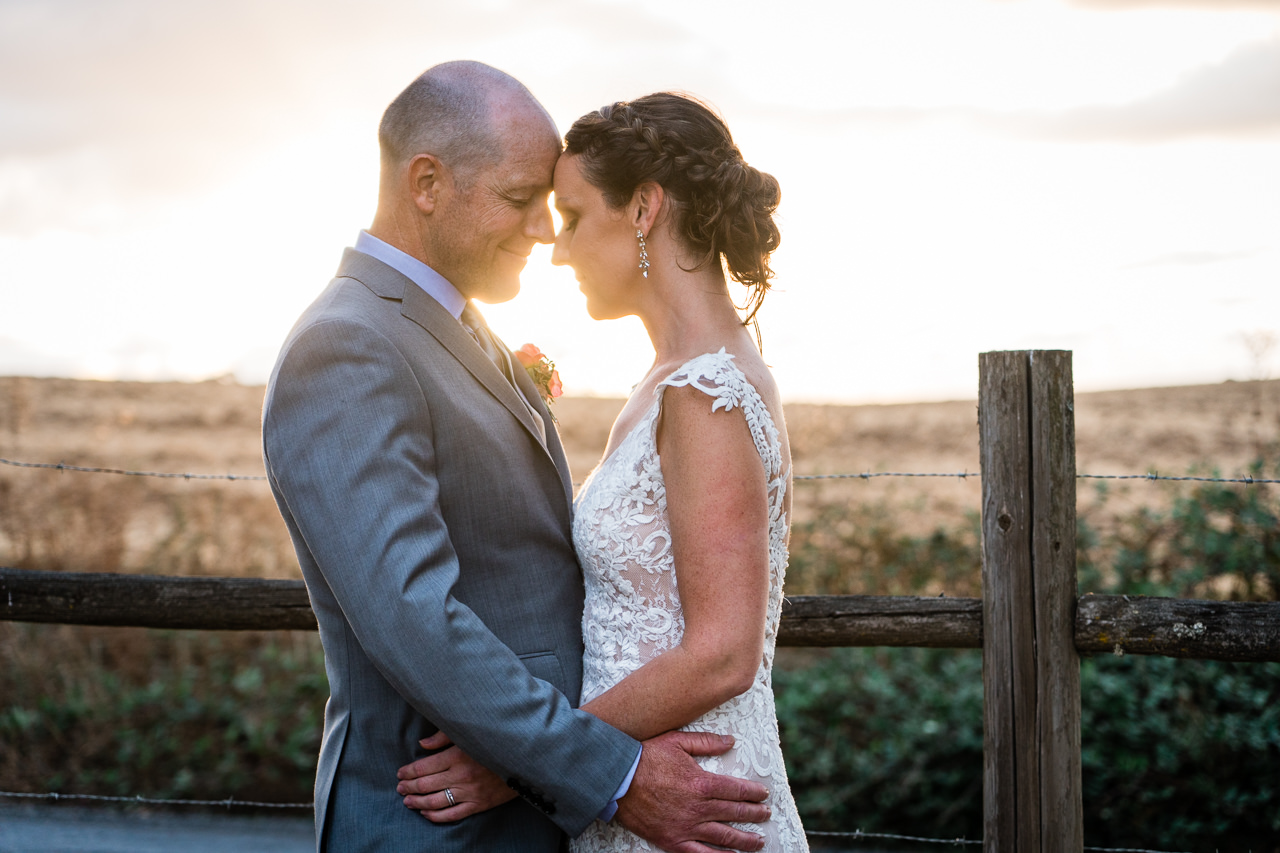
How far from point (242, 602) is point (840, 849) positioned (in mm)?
3194

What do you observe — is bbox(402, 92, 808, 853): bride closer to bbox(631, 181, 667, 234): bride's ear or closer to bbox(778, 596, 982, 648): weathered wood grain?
bbox(631, 181, 667, 234): bride's ear

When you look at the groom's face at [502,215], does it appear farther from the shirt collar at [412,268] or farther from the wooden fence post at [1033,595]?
the wooden fence post at [1033,595]

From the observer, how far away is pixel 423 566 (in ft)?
5.86

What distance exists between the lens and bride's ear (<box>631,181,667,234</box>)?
222 cm

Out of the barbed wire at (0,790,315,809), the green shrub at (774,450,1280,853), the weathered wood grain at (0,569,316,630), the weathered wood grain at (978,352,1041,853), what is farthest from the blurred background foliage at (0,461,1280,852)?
the weathered wood grain at (0,569,316,630)

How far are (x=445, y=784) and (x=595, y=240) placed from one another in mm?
1257

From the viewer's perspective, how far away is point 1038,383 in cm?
290

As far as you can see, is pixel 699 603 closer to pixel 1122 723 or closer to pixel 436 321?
pixel 436 321

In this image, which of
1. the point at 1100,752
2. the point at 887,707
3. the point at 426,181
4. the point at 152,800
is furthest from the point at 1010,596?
the point at 152,800

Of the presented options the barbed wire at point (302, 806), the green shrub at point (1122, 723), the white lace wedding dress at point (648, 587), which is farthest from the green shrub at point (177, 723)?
the white lace wedding dress at point (648, 587)

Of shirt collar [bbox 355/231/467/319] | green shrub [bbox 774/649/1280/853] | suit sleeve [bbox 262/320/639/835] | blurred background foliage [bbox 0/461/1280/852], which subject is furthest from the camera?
blurred background foliage [bbox 0/461/1280/852]

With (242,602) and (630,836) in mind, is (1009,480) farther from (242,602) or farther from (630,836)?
(242,602)

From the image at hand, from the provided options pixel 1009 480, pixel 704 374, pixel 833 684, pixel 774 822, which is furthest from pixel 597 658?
pixel 833 684

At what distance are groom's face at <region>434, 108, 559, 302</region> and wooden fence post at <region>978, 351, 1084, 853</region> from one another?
1521 mm
